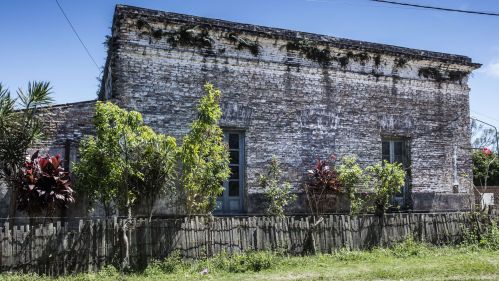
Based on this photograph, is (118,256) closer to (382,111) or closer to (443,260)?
(443,260)

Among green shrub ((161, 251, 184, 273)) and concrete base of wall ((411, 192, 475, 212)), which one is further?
concrete base of wall ((411, 192, 475, 212))

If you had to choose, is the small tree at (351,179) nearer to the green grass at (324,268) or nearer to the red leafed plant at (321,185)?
the red leafed plant at (321,185)

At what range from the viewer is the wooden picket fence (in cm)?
764

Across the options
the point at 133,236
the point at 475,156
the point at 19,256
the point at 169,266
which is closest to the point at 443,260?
the point at 169,266

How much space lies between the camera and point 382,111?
1309 cm

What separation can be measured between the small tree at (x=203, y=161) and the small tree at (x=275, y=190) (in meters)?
1.85

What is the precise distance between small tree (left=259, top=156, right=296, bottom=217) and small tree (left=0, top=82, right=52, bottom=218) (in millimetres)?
5056

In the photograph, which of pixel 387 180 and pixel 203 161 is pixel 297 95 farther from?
pixel 203 161

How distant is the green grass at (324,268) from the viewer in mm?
7734

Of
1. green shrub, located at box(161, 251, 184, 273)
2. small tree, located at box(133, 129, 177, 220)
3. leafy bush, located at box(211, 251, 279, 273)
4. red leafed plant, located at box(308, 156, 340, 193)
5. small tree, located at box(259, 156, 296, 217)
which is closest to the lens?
green shrub, located at box(161, 251, 184, 273)

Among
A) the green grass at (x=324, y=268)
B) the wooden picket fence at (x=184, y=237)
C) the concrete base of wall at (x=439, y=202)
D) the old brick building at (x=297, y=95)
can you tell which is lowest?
the green grass at (x=324, y=268)

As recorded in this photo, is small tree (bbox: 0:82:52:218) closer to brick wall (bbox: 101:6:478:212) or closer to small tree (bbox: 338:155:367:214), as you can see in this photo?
brick wall (bbox: 101:6:478:212)

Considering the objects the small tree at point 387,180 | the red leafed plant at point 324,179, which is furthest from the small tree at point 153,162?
the small tree at point 387,180

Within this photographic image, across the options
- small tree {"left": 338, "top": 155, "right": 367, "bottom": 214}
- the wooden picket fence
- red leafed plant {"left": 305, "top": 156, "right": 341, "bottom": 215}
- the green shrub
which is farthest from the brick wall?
the green shrub
